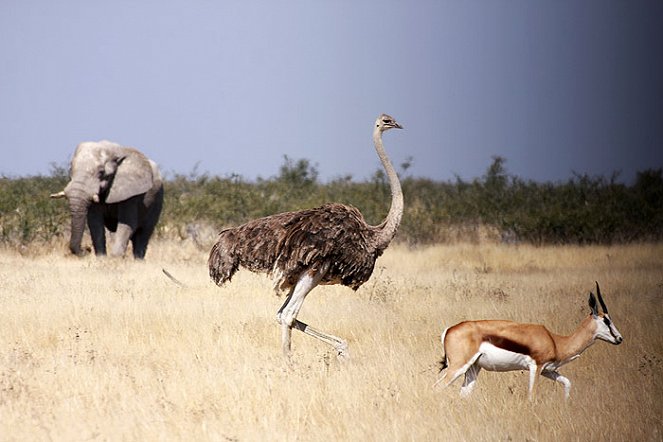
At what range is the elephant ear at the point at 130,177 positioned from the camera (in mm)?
19125

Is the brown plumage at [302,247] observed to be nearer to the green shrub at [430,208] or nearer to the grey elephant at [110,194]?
the grey elephant at [110,194]

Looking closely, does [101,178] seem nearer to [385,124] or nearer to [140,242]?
[140,242]

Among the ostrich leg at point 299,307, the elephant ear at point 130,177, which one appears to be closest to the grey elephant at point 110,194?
the elephant ear at point 130,177

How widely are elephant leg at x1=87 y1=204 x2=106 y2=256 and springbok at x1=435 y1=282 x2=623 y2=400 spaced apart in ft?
39.1

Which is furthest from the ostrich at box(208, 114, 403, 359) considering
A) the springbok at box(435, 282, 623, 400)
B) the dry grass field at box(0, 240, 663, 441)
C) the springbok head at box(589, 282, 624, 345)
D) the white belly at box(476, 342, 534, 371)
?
the springbok head at box(589, 282, 624, 345)

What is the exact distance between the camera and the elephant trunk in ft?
60.0

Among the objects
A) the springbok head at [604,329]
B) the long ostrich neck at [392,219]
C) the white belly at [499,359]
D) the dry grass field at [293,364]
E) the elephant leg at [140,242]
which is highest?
the long ostrich neck at [392,219]

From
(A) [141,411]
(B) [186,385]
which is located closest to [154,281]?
(B) [186,385]

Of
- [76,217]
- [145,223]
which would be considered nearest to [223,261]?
[76,217]

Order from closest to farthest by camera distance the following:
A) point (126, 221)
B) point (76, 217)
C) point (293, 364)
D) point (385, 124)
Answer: point (293, 364) < point (385, 124) < point (76, 217) < point (126, 221)

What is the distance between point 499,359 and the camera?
7.39 metres

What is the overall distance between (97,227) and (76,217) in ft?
2.00

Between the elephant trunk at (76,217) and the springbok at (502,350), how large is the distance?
1186 cm

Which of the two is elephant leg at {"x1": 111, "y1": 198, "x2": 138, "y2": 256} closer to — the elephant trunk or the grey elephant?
the grey elephant
